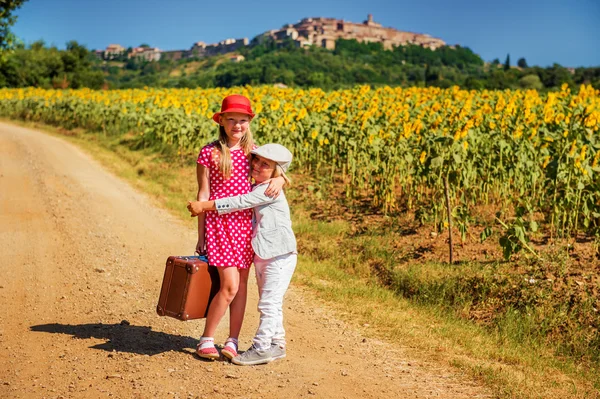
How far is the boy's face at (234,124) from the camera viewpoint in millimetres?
4965

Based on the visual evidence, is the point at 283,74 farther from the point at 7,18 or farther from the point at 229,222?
the point at 229,222

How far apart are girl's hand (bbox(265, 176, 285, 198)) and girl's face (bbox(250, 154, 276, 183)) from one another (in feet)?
0.16

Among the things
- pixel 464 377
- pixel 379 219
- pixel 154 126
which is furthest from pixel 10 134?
pixel 464 377

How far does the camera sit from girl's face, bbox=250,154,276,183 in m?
4.92

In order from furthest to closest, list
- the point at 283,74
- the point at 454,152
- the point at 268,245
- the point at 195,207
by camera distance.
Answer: the point at 283,74 < the point at 454,152 < the point at 268,245 < the point at 195,207

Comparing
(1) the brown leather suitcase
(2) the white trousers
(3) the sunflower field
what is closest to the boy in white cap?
(2) the white trousers

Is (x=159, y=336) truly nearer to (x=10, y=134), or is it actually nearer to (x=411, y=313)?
(x=411, y=313)

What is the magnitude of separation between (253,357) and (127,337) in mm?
1079

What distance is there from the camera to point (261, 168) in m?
4.94

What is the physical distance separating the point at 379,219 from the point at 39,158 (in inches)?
321

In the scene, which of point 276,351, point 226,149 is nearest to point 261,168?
point 226,149

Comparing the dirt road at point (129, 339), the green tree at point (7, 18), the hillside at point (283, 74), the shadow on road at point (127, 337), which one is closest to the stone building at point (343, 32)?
the hillside at point (283, 74)

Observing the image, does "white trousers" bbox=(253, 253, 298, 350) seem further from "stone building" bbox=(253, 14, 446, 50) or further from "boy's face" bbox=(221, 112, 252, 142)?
"stone building" bbox=(253, 14, 446, 50)

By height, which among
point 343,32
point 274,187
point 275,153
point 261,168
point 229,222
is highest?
point 343,32
